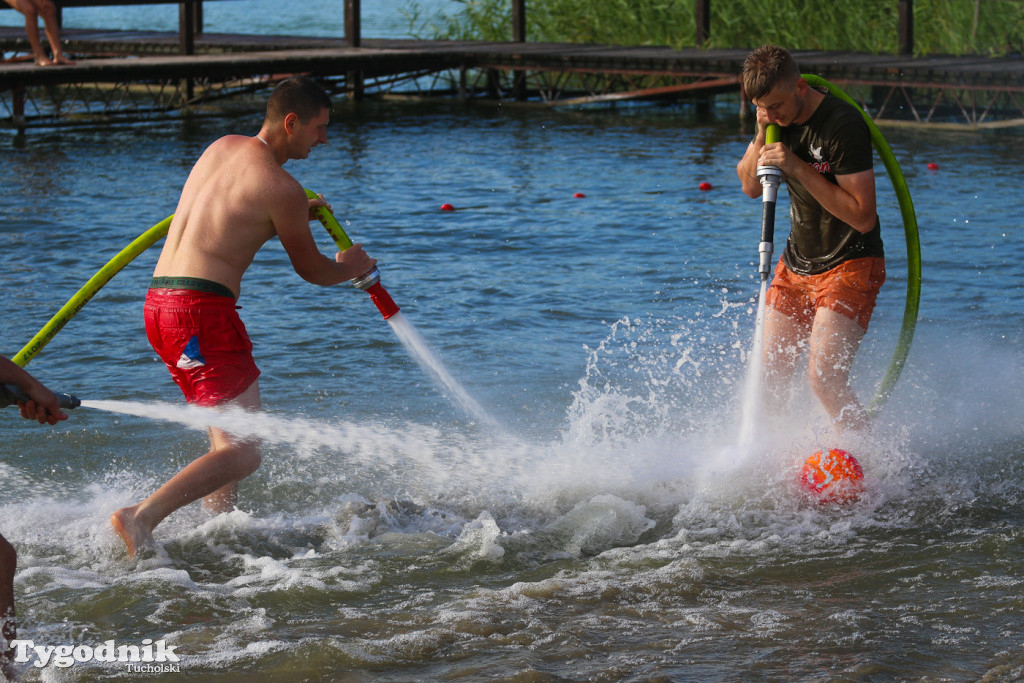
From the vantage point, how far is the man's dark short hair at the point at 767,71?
201 inches

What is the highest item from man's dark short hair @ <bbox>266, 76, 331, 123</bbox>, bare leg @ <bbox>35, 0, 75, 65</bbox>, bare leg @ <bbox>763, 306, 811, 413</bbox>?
bare leg @ <bbox>35, 0, 75, 65</bbox>

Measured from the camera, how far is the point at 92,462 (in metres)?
6.31

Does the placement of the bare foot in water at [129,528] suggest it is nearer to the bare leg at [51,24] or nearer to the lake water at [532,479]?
the lake water at [532,479]

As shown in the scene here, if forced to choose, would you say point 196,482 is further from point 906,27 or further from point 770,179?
point 906,27

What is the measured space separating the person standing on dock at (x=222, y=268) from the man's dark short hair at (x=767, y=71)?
176 centimetres

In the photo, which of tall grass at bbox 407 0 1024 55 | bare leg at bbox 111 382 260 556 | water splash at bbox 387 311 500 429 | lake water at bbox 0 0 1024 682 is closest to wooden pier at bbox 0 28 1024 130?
tall grass at bbox 407 0 1024 55

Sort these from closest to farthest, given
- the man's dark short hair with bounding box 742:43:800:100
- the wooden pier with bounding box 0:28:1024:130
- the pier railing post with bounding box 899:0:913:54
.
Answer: the man's dark short hair with bounding box 742:43:800:100 < the wooden pier with bounding box 0:28:1024:130 < the pier railing post with bounding box 899:0:913:54

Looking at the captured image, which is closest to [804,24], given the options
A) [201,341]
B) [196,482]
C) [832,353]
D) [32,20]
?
[32,20]

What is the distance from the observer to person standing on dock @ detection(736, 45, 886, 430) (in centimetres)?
518

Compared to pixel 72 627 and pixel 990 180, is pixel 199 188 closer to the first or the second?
pixel 72 627

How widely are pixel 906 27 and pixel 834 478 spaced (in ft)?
49.6

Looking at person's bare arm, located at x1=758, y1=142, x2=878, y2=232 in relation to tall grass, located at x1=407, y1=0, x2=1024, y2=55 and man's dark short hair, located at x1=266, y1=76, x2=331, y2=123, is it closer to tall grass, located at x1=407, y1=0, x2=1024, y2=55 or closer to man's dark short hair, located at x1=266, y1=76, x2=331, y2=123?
man's dark short hair, located at x1=266, y1=76, x2=331, y2=123

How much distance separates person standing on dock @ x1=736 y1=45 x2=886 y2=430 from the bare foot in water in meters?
2.86

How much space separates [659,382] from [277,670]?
3958 millimetres
